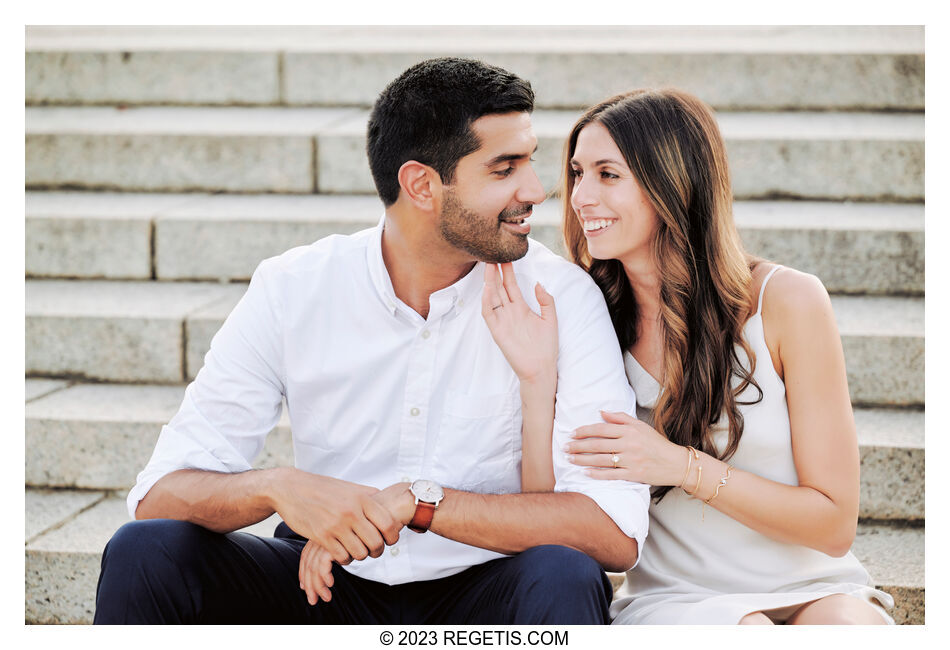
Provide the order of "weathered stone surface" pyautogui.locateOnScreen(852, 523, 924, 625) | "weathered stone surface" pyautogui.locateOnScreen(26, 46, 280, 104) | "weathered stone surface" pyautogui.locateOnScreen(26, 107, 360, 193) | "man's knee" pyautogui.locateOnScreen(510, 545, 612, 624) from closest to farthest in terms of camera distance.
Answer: "man's knee" pyautogui.locateOnScreen(510, 545, 612, 624) → "weathered stone surface" pyautogui.locateOnScreen(852, 523, 924, 625) → "weathered stone surface" pyautogui.locateOnScreen(26, 107, 360, 193) → "weathered stone surface" pyautogui.locateOnScreen(26, 46, 280, 104)

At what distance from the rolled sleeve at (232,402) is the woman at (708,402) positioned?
548 mm

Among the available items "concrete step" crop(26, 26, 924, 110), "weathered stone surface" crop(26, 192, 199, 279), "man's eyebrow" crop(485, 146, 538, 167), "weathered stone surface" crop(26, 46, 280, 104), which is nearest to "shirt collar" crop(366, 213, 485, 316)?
"man's eyebrow" crop(485, 146, 538, 167)

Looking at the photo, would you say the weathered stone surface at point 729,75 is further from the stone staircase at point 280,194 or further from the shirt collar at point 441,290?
the shirt collar at point 441,290

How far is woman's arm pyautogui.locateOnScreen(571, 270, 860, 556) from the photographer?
2.10 meters

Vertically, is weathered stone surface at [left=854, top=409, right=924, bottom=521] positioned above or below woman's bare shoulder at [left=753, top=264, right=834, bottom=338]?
below

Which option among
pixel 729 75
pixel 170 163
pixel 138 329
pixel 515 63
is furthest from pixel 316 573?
pixel 729 75

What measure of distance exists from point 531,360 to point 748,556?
0.67 metres

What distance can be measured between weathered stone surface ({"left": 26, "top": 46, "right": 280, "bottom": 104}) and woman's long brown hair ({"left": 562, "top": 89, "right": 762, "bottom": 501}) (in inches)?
99.1

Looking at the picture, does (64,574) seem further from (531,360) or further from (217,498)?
(531,360)

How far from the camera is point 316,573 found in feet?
6.67

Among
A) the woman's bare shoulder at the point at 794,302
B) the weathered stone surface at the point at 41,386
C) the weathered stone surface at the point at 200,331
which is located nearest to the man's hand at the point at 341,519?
the woman's bare shoulder at the point at 794,302

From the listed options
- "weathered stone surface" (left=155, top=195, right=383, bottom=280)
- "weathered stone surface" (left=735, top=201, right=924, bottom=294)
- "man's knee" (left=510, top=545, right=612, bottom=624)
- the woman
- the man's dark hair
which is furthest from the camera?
"weathered stone surface" (left=155, top=195, right=383, bottom=280)

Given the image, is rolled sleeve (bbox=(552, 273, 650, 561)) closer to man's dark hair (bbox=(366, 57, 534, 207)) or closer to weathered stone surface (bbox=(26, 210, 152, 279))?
man's dark hair (bbox=(366, 57, 534, 207))

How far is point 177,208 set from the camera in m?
3.77
